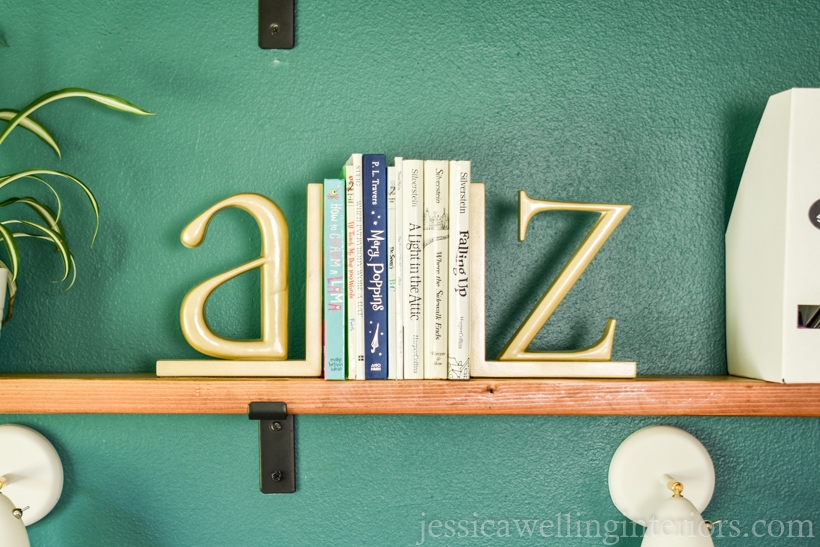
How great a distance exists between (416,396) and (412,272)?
0.52ft

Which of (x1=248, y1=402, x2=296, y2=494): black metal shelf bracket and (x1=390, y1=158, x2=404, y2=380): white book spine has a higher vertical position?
(x1=390, y1=158, x2=404, y2=380): white book spine

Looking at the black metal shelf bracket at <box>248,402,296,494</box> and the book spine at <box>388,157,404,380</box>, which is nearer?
the book spine at <box>388,157,404,380</box>

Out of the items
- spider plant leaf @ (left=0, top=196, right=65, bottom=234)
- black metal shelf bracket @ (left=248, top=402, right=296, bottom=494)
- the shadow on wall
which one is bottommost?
black metal shelf bracket @ (left=248, top=402, right=296, bottom=494)

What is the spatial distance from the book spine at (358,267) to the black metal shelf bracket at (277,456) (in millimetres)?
181

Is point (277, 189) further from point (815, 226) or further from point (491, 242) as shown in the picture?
point (815, 226)

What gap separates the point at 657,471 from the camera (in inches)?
39.6

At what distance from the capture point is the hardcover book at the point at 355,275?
2.96 ft

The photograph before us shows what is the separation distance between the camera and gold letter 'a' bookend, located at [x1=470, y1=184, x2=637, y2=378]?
3.03 feet

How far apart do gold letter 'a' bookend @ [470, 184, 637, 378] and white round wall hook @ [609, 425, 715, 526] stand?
0.15 metres

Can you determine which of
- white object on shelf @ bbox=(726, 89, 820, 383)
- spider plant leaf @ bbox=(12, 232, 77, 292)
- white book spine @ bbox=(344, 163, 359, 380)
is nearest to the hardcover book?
white book spine @ bbox=(344, 163, 359, 380)

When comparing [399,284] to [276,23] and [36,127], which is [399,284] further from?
[36,127]

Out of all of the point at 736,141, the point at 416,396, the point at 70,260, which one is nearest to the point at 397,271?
A: the point at 416,396

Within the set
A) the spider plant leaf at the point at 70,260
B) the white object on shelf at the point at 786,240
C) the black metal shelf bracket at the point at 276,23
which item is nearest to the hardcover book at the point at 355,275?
the black metal shelf bracket at the point at 276,23

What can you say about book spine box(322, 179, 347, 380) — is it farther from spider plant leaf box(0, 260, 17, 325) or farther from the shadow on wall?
the shadow on wall
